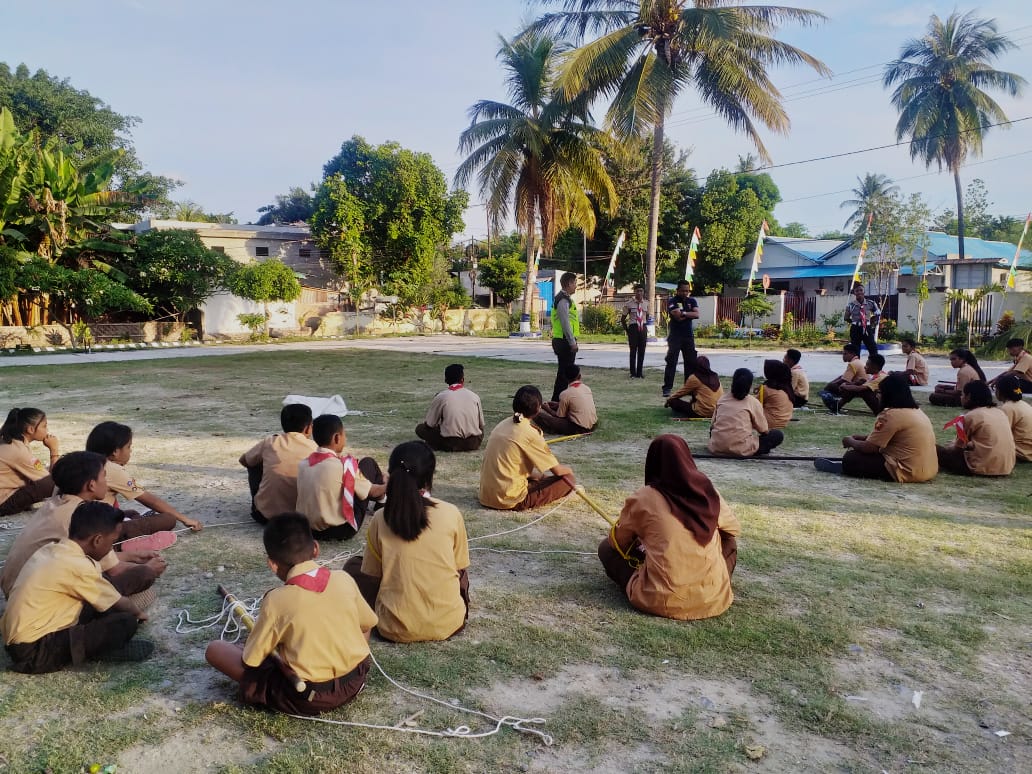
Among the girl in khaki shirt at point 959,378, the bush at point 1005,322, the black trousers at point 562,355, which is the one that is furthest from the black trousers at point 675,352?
the bush at point 1005,322

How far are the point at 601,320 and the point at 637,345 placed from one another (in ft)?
61.3

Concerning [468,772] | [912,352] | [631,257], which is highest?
[631,257]

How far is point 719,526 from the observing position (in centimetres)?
420

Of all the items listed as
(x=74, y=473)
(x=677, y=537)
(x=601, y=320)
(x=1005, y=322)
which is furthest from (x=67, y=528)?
(x=601, y=320)

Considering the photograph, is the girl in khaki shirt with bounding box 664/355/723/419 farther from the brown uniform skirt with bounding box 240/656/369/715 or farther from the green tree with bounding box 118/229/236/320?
the green tree with bounding box 118/229/236/320

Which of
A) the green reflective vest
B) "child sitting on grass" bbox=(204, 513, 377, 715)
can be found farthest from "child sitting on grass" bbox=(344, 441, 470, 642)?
the green reflective vest

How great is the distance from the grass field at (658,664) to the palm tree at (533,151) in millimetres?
22941

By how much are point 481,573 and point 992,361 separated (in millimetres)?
17365

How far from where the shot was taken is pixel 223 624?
155 inches

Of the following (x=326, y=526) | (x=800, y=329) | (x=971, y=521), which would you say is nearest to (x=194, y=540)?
(x=326, y=526)

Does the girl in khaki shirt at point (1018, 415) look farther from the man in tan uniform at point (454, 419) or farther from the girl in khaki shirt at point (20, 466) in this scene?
the girl in khaki shirt at point (20, 466)

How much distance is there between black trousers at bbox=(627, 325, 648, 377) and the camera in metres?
14.3

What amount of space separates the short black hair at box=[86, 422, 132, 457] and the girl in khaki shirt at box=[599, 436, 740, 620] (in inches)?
135

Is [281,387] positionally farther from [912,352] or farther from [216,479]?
[912,352]
